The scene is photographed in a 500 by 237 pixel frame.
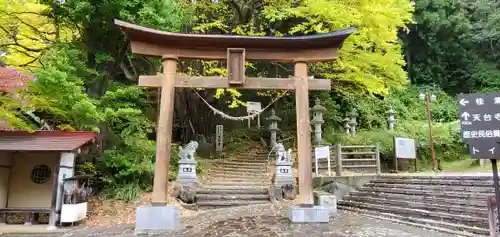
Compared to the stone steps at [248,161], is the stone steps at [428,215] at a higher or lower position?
lower

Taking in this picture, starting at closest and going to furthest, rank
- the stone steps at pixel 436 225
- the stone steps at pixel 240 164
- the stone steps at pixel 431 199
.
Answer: the stone steps at pixel 436 225 < the stone steps at pixel 431 199 < the stone steps at pixel 240 164

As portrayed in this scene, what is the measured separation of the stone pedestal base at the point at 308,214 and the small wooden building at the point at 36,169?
6179 millimetres

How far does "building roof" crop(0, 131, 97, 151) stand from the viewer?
921 cm

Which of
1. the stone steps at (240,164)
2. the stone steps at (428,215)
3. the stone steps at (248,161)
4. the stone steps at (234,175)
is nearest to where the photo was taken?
the stone steps at (428,215)

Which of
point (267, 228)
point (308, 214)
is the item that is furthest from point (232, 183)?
point (267, 228)

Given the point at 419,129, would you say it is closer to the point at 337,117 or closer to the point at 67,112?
the point at 337,117

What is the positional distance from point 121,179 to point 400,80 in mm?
11961

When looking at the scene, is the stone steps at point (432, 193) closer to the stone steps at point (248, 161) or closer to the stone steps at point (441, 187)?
the stone steps at point (441, 187)

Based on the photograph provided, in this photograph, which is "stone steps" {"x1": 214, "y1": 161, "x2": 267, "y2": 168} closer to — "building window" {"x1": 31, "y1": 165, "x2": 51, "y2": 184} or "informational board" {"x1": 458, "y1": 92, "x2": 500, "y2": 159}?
"building window" {"x1": 31, "y1": 165, "x2": 51, "y2": 184}

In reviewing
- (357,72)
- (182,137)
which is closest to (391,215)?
(357,72)

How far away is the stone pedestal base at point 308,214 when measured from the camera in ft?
27.3

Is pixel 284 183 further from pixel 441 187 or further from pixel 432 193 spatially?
pixel 441 187

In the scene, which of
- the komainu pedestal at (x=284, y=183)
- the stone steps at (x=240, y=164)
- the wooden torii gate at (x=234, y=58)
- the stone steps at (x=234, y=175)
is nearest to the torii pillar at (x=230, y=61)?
the wooden torii gate at (x=234, y=58)

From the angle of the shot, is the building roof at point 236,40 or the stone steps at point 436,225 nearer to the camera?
the stone steps at point 436,225
